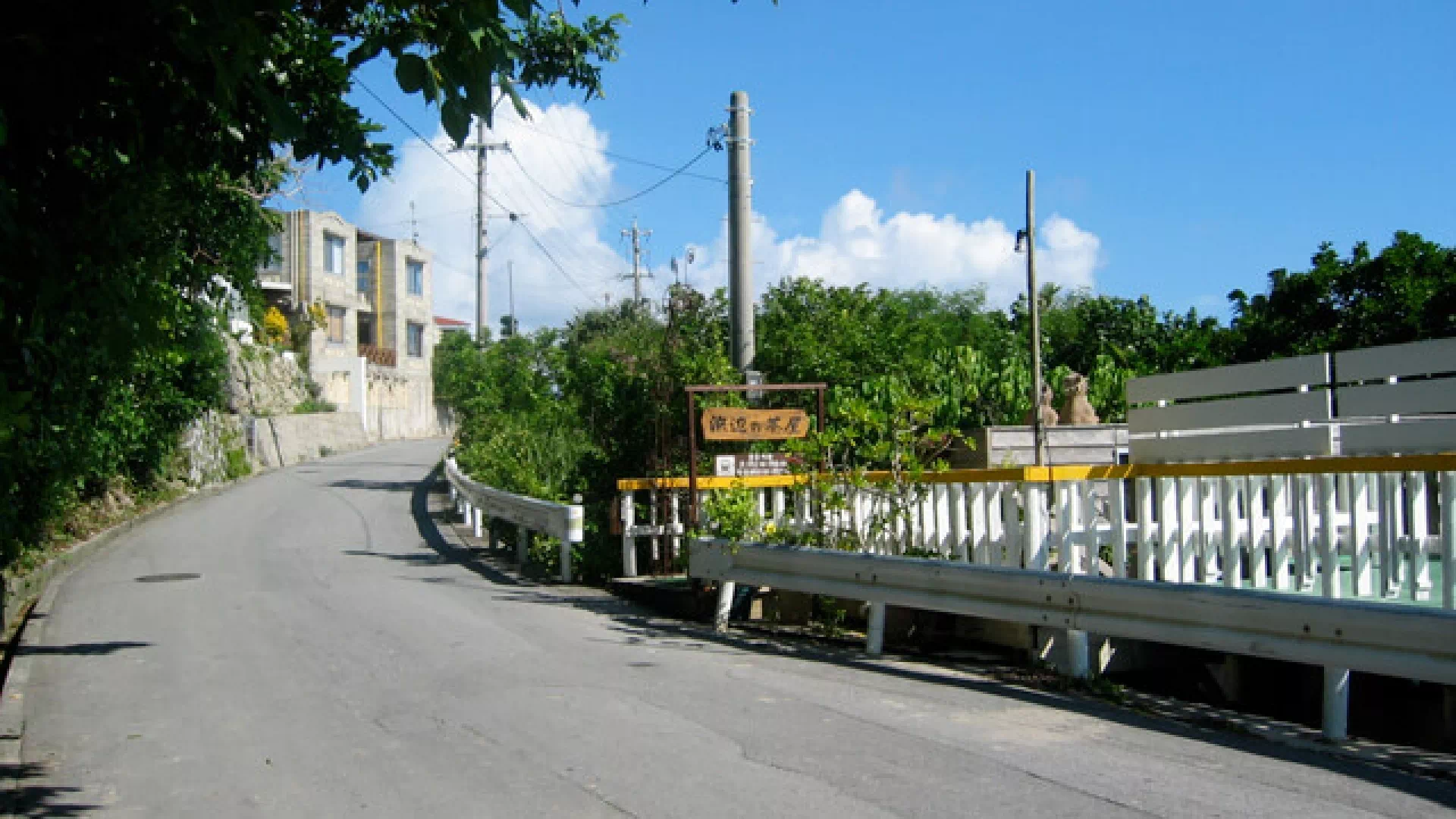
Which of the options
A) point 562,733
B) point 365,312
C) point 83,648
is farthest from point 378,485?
point 365,312

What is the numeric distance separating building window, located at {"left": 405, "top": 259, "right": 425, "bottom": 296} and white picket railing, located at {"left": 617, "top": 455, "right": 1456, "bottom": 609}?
62.6 meters

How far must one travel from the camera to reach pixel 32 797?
20.5 ft

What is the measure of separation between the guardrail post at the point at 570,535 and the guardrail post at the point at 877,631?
5627 mm

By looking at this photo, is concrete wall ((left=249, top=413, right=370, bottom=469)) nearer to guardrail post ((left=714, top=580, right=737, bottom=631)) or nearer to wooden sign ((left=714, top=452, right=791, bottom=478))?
wooden sign ((left=714, top=452, right=791, bottom=478))

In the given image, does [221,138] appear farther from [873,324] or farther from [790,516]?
[873,324]

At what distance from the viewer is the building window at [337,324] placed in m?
60.0

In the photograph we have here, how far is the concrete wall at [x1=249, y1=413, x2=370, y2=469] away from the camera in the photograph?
3966cm

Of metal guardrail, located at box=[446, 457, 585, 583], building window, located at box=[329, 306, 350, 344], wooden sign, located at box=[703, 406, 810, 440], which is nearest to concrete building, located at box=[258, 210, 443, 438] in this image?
building window, located at box=[329, 306, 350, 344]

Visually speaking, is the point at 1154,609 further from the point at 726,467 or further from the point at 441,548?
the point at 441,548

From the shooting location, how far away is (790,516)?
12.9 meters

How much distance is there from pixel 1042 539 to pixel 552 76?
694 cm

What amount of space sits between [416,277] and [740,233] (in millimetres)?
57477

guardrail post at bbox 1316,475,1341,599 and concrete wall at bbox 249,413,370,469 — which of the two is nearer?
guardrail post at bbox 1316,475,1341,599

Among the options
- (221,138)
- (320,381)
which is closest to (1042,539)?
(221,138)
